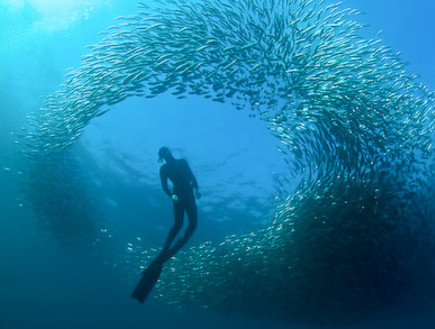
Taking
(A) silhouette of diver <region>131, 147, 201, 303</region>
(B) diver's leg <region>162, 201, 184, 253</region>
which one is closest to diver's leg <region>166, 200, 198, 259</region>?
(A) silhouette of diver <region>131, 147, 201, 303</region>

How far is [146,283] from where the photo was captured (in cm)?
592

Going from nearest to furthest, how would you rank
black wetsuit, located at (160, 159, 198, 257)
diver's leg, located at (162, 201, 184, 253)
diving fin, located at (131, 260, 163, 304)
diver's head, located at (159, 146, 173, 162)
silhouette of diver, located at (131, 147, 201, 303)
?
diving fin, located at (131, 260, 163, 304) → silhouette of diver, located at (131, 147, 201, 303) → diver's leg, located at (162, 201, 184, 253) → black wetsuit, located at (160, 159, 198, 257) → diver's head, located at (159, 146, 173, 162)

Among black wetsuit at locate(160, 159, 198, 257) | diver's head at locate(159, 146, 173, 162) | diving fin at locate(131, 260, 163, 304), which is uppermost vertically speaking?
diver's head at locate(159, 146, 173, 162)

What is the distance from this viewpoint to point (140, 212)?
1719cm

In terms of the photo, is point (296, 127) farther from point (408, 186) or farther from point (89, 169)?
point (89, 169)

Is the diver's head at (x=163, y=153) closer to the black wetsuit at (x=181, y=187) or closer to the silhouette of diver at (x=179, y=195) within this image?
the silhouette of diver at (x=179, y=195)

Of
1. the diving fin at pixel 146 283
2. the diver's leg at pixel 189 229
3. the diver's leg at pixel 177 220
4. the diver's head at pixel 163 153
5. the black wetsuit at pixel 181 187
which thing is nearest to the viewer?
the diving fin at pixel 146 283

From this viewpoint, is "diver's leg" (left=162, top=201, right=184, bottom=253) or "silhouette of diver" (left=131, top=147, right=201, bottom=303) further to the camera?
"diver's leg" (left=162, top=201, right=184, bottom=253)

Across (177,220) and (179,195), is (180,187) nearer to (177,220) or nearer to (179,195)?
(179,195)

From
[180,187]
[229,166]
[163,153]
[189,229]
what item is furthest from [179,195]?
[229,166]

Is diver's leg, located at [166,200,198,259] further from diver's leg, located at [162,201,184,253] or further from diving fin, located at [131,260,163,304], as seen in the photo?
diving fin, located at [131,260,163,304]

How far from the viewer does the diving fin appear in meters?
5.86

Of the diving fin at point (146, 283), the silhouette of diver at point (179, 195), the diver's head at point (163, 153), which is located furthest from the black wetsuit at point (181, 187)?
the diving fin at point (146, 283)

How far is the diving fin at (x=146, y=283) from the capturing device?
5863mm
